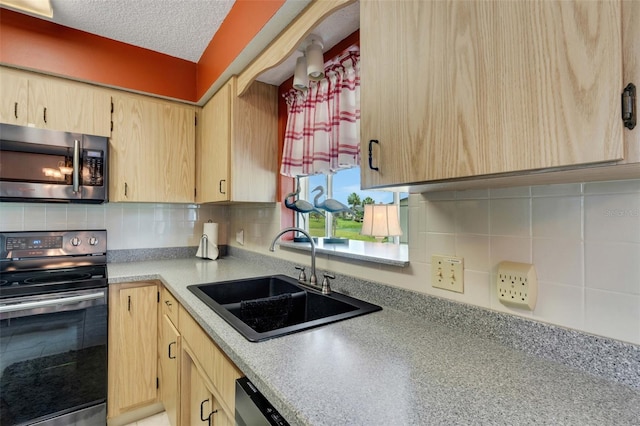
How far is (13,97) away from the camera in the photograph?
177cm

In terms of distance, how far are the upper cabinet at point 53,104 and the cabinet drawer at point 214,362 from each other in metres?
1.51

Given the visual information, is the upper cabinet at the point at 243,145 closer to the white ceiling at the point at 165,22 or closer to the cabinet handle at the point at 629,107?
the white ceiling at the point at 165,22

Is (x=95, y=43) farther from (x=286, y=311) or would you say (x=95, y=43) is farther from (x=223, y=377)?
(x=223, y=377)

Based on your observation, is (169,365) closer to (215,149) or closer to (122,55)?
(215,149)

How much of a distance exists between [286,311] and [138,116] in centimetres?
177

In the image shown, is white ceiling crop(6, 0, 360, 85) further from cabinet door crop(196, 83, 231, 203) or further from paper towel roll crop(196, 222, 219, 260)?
paper towel roll crop(196, 222, 219, 260)

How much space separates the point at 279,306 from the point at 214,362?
1.28ft

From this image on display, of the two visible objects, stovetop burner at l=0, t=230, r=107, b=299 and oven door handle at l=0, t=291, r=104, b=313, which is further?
stovetop burner at l=0, t=230, r=107, b=299

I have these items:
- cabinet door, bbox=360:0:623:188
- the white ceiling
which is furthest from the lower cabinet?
the white ceiling

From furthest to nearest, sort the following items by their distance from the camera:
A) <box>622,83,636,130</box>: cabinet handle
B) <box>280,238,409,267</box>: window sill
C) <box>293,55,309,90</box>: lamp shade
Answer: <box>293,55,309,90</box>: lamp shade
<box>280,238,409,267</box>: window sill
<box>622,83,636,130</box>: cabinet handle

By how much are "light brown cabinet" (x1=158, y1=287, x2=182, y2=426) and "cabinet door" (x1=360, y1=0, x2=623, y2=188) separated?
134 cm

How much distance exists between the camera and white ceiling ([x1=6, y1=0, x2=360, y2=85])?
1508mm

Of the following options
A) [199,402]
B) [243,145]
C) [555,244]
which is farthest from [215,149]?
[555,244]

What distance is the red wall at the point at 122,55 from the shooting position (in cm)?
164
